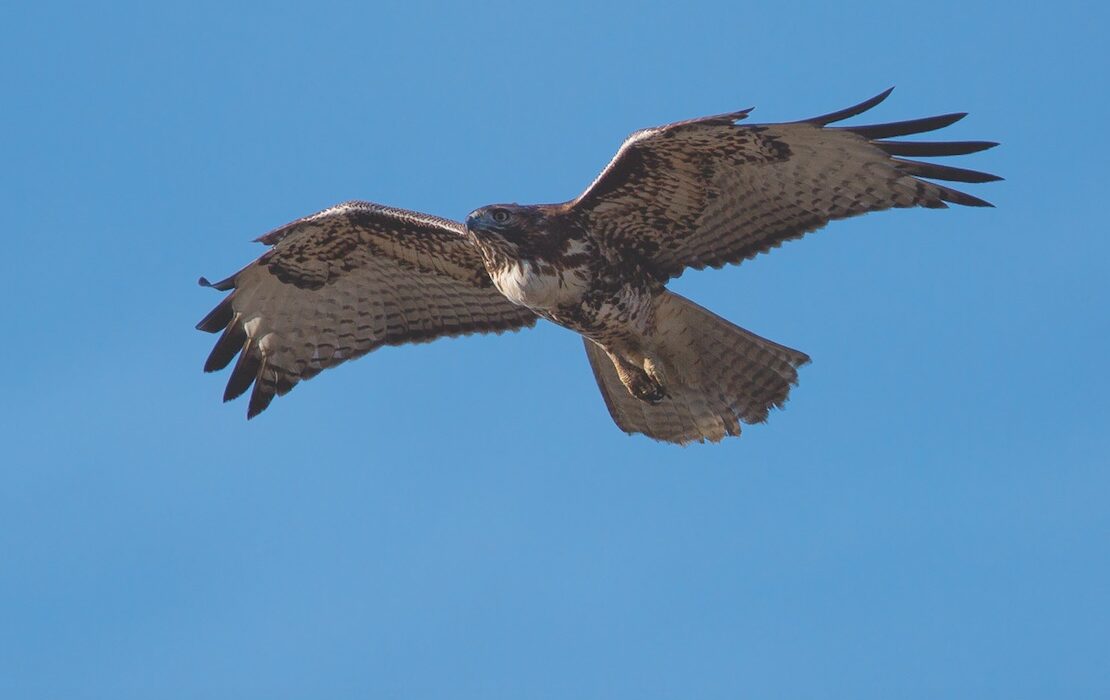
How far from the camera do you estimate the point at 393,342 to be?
40.6ft

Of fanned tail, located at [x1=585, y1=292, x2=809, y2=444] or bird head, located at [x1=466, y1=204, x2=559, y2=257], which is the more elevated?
bird head, located at [x1=466, y1=204, x2=559, y2=257]

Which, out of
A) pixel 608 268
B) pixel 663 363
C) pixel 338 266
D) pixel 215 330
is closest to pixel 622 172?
pixel 608 268

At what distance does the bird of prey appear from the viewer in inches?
421

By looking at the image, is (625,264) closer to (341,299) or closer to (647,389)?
(647,389)

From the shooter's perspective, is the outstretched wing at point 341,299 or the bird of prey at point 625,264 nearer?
the bird of prey at point 625,264

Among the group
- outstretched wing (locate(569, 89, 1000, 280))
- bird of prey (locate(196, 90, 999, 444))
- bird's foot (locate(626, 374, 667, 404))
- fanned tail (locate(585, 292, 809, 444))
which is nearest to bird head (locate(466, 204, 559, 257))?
bird of prey (locate(196, 90, 999, 444))

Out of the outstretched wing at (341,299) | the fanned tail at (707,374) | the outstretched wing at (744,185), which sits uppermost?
the outstretched wing at (341,299)

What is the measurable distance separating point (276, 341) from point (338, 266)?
0.71 m

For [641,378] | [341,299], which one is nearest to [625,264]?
[641,378]

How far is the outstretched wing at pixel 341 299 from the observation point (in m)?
11.9

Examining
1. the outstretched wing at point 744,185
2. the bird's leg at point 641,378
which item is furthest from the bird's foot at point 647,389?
the outstretched wing at point 744,185

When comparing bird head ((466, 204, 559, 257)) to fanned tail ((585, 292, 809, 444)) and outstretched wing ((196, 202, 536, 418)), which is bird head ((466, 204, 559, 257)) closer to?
outstretched wing ((196, 202, 536, 418))

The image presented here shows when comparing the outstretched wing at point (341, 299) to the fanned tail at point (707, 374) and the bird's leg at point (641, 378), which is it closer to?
the bird's leg at point (641, 378)

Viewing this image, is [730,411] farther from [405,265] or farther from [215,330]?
[215,330]
